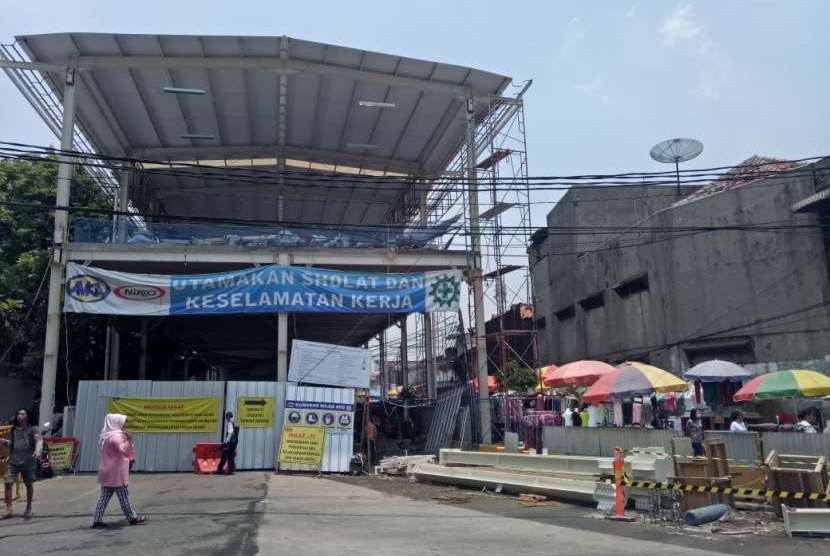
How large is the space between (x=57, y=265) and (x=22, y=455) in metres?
10.9

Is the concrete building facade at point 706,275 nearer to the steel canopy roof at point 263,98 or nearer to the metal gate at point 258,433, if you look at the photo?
the steel canopy roof at point 263,98

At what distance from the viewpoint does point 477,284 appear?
22359 millimetres

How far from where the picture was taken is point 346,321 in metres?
30.6

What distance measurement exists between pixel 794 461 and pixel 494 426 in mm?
12242

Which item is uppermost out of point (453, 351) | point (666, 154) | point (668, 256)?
point (666, 154)

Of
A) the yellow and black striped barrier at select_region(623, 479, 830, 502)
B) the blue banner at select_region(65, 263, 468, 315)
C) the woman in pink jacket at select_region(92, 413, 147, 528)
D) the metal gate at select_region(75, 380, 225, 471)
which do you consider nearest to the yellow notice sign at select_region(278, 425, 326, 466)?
the metal gate at select_region(75, 380, 225, 471)

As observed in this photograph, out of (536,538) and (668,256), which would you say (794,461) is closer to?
(536,538)

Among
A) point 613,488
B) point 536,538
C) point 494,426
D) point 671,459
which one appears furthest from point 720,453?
point 494,426

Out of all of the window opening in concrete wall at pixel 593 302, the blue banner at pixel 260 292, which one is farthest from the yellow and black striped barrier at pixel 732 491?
the window opening in concrete wall at pixel 593 302

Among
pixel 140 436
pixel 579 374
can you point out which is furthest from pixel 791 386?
pixel 140 436

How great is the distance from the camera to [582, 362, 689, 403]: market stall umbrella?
17.2 m

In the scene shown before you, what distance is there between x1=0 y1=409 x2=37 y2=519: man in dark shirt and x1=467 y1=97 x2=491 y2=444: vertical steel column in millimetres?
13240

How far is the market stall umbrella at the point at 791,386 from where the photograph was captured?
49.4ft

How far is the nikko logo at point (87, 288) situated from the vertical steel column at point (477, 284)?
11.2 meters
